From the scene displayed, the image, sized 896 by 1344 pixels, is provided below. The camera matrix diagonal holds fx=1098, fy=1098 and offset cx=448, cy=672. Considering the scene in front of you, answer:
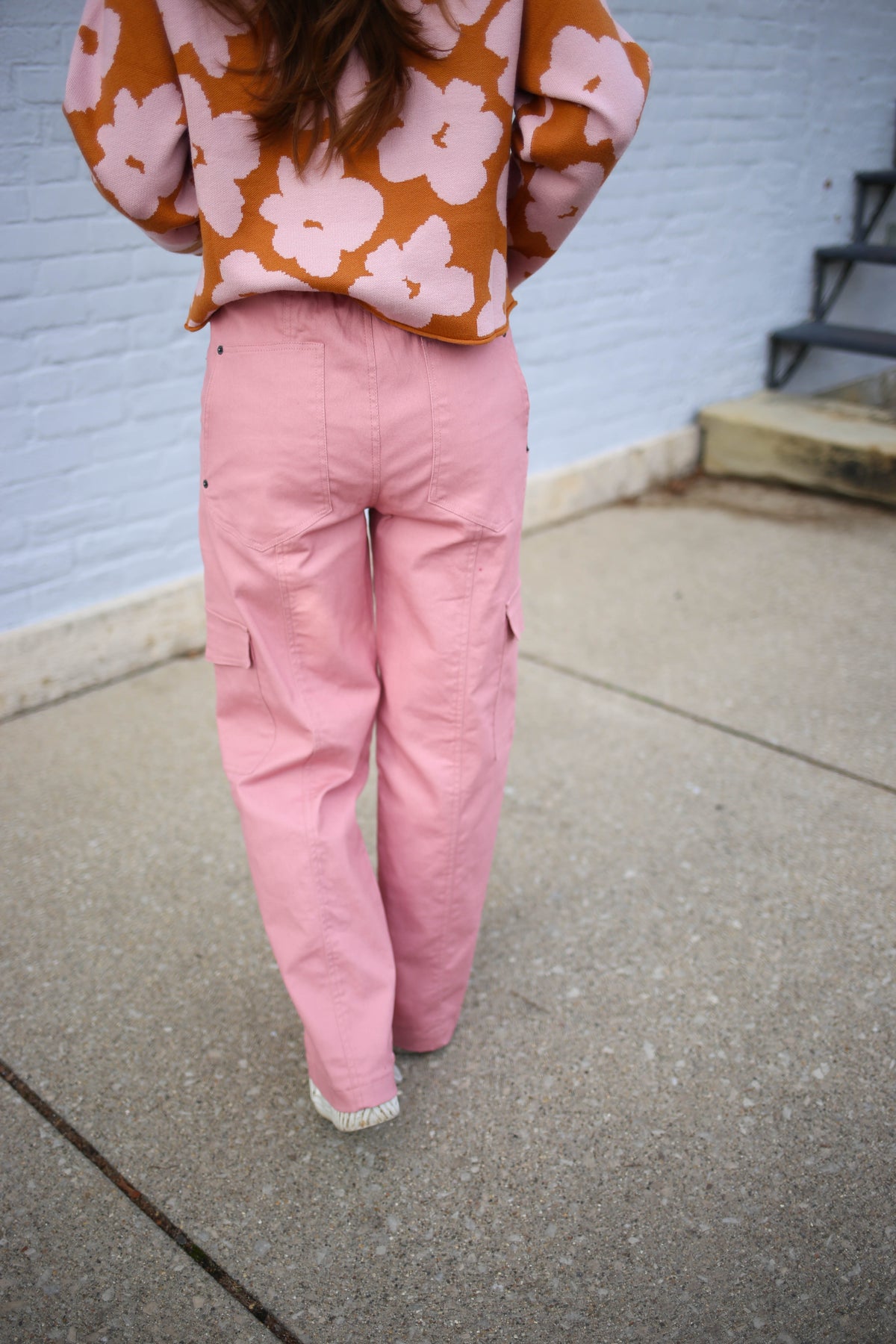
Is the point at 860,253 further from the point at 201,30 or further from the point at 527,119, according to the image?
the point at 201,30

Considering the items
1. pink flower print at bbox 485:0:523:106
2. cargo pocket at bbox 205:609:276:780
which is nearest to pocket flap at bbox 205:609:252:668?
cargo pocket at bbox 205:609:276:780

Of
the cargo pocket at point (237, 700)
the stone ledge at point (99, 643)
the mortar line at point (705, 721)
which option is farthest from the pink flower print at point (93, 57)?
the mortar line at point (705, 721)

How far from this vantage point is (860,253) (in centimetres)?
466

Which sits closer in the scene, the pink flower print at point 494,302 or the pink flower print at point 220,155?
the pink flower print at point 220,155

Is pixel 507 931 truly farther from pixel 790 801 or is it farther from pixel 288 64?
pixel 288 64

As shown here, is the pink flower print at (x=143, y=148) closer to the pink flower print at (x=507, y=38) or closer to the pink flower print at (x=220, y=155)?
the pink flower print at (x=220, y=155)

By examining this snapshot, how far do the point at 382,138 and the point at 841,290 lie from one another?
168 inches

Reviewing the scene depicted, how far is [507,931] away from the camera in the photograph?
2.09 metres

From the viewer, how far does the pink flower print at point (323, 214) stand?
1277 mm

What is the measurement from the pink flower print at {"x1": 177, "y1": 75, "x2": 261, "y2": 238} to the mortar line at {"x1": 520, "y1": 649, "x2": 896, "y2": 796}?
5.99 feet

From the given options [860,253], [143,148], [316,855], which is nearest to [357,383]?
[143,148]

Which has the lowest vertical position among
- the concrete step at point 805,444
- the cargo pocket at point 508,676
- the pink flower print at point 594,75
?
the concrete step at point 805,444

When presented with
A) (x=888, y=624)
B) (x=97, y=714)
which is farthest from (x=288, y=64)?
(x=888, y=624)

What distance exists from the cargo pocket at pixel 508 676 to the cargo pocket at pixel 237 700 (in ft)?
1.07
